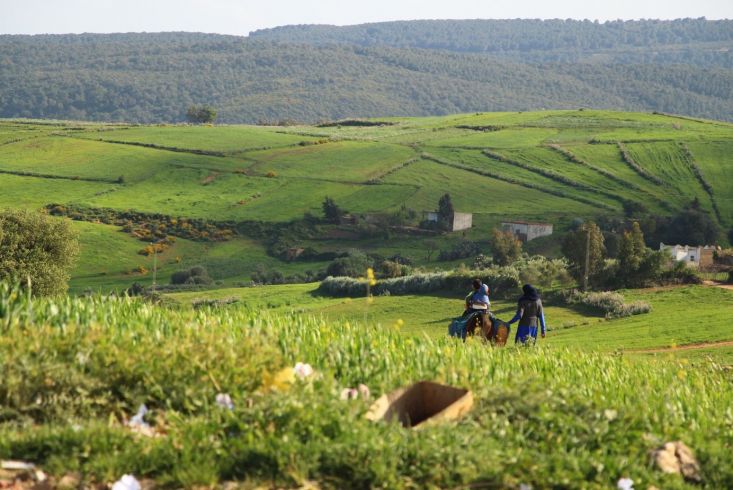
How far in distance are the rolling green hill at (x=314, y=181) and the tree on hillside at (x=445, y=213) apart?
1523 millimetres

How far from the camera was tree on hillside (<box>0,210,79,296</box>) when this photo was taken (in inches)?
2160

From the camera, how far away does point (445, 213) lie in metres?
109

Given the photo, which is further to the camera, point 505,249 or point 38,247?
point 505,249

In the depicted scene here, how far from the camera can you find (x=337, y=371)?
956 cm

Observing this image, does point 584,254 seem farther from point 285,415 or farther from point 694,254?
point 285,415

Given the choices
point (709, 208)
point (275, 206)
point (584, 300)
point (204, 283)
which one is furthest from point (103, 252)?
point (709, 208)

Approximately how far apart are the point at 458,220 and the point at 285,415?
329 feet

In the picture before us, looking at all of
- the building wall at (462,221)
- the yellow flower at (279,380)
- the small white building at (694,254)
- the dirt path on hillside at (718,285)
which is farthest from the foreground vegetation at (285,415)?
the building wall at (462,221)

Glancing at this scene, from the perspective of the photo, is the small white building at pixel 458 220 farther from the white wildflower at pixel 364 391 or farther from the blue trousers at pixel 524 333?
the white wildflower at pixel 364 391

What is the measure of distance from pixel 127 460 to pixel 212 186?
384ft

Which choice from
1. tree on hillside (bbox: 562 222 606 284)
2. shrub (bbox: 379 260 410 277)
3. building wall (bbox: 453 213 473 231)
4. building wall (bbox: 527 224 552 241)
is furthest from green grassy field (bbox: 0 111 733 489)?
building wall (bbox: 453 213 473 231)

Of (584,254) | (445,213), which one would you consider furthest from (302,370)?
(445,213)

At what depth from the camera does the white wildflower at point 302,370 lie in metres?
8.95

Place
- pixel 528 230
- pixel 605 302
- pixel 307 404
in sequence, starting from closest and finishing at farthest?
pixel 307 404 < pixel 605 302 < pixel 528 230
